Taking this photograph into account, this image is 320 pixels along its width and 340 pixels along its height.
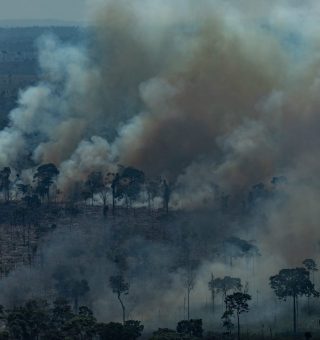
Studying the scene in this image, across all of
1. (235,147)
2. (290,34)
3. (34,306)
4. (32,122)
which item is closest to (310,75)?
(235,147)

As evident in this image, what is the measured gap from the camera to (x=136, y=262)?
215ft

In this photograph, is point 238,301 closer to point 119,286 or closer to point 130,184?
point 119,286

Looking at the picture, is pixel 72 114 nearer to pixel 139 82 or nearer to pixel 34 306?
pixel 139 82

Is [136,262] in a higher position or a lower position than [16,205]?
lower

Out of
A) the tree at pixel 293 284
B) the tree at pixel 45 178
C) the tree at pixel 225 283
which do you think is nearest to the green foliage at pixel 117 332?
the tree at pixel 225 283

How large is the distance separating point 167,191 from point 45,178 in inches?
472

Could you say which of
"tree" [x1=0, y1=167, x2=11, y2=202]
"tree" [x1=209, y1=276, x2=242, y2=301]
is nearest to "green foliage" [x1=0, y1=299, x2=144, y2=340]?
"tree" [x1=209, y1=276, x2=242, y2=301]

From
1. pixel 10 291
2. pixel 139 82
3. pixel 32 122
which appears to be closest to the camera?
pixel 10 291

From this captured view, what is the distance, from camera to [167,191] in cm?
8144

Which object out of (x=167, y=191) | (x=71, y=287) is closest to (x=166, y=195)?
(x=167, y=191)

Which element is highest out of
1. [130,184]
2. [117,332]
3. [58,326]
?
[130,184]

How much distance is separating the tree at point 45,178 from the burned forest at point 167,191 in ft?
0.62

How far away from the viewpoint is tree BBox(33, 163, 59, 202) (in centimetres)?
8412

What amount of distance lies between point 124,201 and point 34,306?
32787mm
